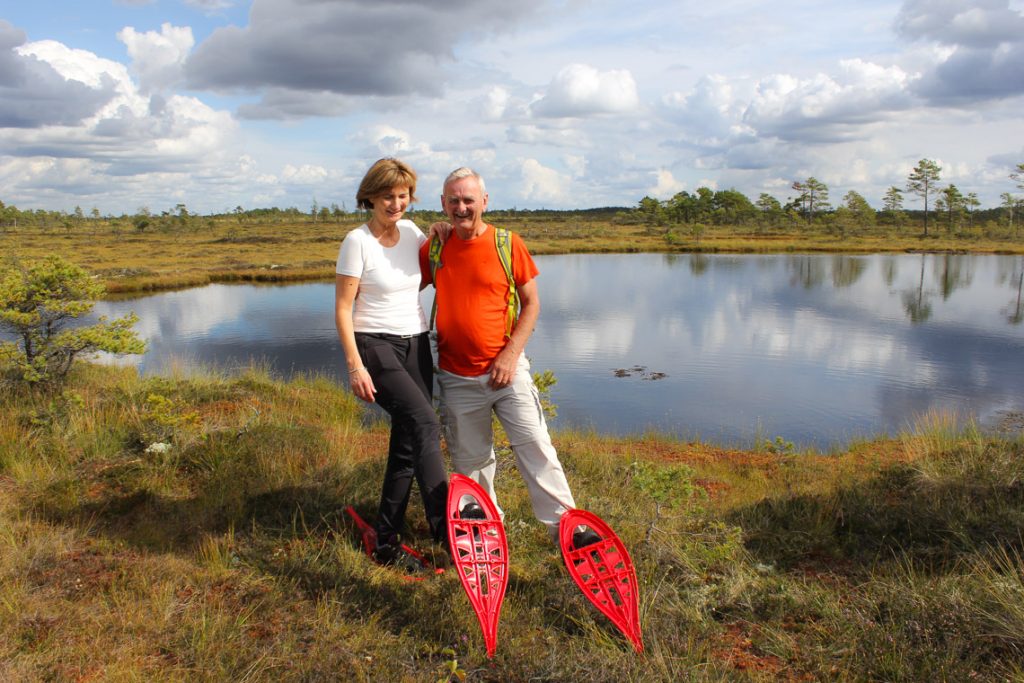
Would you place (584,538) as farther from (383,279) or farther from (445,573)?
(383,279)

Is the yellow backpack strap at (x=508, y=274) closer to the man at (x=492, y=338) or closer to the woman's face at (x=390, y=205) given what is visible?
the man at (x=492, y=338)

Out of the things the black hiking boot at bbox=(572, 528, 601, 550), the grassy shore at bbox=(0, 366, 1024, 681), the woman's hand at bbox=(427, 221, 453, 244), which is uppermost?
the woman's hand at bbox=(427, 221, 453, 244)

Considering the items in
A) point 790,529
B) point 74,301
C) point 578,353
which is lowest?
point 578,353

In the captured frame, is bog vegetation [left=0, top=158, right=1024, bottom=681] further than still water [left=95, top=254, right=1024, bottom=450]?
No

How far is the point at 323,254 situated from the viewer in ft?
134

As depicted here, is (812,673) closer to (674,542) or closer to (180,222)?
(674,542)

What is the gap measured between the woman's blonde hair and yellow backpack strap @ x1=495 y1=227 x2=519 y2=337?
1.60 ft

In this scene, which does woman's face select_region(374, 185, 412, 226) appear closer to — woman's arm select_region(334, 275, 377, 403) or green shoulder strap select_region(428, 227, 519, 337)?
green shoulder strap select_region(428, 227, 519, 337)

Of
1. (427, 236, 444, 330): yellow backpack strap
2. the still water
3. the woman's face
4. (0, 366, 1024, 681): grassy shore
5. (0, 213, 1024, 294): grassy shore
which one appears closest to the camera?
(0, 366, 1024, 681): grassy shore

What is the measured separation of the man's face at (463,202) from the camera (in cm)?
311

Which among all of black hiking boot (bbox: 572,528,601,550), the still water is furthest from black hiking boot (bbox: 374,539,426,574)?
the still water

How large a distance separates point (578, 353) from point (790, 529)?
465 inches

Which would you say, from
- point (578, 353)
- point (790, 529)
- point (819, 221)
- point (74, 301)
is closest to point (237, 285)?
point (578, 353)

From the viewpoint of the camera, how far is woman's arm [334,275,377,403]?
123 inches
